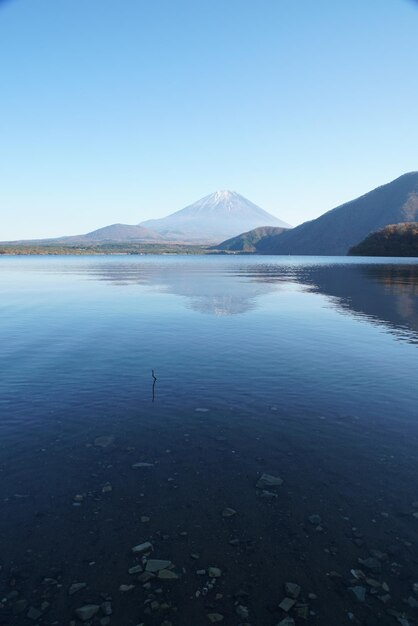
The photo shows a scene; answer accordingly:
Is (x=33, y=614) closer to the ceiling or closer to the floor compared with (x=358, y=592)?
closer to the ceiling

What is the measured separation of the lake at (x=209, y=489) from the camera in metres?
8.87

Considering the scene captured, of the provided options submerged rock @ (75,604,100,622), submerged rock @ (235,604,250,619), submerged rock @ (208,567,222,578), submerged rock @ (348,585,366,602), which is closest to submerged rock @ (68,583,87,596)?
submerged rock @ (75,604,100,622)

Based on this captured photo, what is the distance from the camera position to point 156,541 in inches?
416

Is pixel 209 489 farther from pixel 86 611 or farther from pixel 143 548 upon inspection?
pixel 86 611

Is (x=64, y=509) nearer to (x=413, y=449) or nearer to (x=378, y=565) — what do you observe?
(x=378, y=565)

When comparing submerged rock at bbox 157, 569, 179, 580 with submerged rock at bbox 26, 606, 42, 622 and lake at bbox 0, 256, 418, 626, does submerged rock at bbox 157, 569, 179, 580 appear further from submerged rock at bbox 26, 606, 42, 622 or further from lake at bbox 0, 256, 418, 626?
submerged rock at bbox 26, 606, 42, 622

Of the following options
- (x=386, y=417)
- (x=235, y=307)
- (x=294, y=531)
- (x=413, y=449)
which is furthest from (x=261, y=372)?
(x=235, y=307)

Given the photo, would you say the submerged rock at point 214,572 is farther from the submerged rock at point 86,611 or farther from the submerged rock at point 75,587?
the submerged rock at point 75,587

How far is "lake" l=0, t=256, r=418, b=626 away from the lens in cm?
887

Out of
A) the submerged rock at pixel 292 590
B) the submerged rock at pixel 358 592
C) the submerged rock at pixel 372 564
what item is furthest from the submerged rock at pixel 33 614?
the submerged rock at pixel 372 564

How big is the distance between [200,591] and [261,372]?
691 inches

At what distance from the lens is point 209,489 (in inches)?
509

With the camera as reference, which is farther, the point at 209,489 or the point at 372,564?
the point at 209,489

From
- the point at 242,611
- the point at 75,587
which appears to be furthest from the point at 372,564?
the point at 75,587
